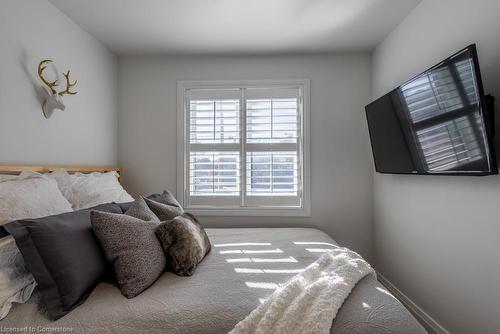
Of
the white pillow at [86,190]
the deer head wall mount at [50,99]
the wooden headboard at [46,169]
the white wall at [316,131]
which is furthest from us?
the white wall at [316,131]

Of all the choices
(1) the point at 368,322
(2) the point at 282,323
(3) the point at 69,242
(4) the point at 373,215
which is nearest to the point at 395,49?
(4) the point at 373,215

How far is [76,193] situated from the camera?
1794 millimetres

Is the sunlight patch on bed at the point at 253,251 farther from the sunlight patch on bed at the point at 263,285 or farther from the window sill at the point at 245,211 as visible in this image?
the window sill at the point at 245,211

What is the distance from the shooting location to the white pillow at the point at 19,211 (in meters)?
1.08

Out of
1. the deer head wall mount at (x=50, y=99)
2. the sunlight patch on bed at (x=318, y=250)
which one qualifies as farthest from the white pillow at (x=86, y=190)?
the sunlight patch on bed at (x=318, y=250)

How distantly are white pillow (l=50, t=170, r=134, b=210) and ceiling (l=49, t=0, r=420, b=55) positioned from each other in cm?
136

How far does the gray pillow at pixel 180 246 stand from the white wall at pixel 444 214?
5.39ft

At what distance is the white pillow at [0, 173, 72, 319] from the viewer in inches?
42.4

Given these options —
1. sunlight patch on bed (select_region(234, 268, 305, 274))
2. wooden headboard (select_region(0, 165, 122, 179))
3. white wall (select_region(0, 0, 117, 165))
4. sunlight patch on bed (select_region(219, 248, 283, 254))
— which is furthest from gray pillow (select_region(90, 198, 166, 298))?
white wall (select_region(0, 0, 117, 165))

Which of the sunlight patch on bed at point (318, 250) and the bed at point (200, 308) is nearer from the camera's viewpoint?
the bed at point (200, 308)

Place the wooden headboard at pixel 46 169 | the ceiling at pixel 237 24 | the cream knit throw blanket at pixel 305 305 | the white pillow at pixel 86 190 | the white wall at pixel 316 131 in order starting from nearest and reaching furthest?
the cream knit throw blanket at pixel 305 305, the wooden headboard at pixel 46 169, the white pillow at pixel 86 190, the ceiling at pixel 237 24, the white wall at pixel 316 131

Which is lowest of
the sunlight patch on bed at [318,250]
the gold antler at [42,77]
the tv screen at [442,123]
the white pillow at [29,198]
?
the sunlight patch on bed at [318,250]

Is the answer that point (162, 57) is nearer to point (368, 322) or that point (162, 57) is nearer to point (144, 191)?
point (144, 191)

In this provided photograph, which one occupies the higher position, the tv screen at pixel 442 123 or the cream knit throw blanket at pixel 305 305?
the tv screen at pixel 442 123
